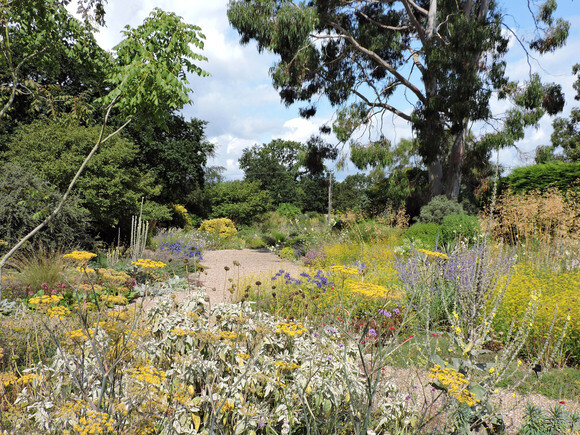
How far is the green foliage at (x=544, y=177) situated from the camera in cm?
1030

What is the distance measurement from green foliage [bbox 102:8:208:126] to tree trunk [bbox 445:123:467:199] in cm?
1136

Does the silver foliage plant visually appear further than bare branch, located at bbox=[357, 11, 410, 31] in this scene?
No

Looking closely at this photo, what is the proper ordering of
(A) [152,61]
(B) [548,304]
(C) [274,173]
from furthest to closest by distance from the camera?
1. (C) [274,173]
2. (B) [548,304]
3. (A) [152,61]

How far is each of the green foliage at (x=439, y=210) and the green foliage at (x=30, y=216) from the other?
375 inches

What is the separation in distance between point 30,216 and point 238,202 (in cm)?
1429

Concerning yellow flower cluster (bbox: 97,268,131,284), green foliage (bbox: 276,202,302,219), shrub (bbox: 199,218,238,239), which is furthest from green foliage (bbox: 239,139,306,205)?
yellow flower cluster (bbox: 97,268,131,284)

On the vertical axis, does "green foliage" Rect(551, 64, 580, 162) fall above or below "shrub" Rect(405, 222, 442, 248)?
above

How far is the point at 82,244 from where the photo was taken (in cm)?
→ 786

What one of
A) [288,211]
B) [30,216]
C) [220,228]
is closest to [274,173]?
[288,211]

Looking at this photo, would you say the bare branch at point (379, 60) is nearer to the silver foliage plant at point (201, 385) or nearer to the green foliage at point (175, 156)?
the green foliage at point (175, 156)

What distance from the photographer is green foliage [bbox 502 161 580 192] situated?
10305mm

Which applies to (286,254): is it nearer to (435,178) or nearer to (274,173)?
(435,178)

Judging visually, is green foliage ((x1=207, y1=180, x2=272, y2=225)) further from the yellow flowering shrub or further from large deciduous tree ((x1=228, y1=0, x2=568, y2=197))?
the yellow flowering shrub

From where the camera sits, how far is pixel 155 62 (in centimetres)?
298
